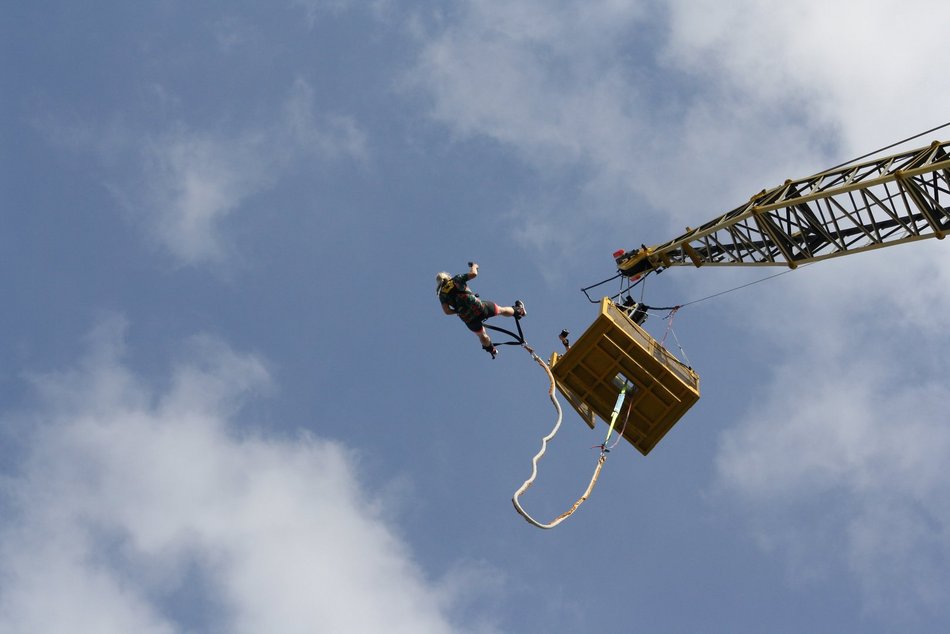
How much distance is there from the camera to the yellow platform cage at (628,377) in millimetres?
29984

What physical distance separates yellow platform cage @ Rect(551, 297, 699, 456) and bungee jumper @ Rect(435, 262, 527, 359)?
179 centimetres

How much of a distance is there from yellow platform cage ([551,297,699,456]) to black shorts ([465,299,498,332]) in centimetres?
194

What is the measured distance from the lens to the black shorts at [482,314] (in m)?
30.6

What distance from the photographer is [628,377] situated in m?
30.3

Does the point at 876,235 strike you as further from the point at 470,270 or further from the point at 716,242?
the point at 470,270

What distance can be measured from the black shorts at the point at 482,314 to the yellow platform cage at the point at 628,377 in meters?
1.94

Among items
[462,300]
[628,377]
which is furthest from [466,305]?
[628,377]

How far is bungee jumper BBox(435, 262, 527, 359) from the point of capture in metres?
30.2

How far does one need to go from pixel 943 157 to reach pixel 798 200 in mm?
3868

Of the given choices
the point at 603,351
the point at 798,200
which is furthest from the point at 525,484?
the point at 798,200

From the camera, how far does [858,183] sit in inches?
1109

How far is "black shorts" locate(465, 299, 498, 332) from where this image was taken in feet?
100

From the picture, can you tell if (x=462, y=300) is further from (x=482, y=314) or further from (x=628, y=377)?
(x=628, y=377)

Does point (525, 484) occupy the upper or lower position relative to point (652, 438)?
lower
